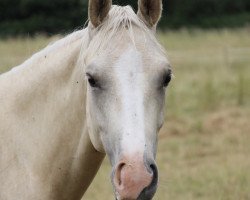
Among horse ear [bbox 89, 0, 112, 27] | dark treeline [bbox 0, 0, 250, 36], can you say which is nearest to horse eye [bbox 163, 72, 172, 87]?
horse ear [bbox 89, 0, 112, 27]

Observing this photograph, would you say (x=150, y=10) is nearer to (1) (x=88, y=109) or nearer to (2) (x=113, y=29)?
(2) (x=113, y=29)

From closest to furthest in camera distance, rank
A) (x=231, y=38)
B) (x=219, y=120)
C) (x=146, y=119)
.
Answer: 1. (x=146, y=119)
2. (x=219, y=120)
3. (x=231, y=38)

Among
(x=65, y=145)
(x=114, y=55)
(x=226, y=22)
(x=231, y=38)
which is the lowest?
(x=226, y=22)

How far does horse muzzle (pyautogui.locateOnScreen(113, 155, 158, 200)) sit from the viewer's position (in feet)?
9.48

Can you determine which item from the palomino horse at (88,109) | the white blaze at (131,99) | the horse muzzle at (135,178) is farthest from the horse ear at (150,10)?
the horse muzzle at (135,178)

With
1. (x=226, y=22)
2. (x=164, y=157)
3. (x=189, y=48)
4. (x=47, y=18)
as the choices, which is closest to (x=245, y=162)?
(x=164, y=157)

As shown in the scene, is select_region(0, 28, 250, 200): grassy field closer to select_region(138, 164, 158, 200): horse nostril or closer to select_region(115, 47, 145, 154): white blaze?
select_region(115, 47, 145, 154): white blaze

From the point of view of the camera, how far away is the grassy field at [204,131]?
280 inches

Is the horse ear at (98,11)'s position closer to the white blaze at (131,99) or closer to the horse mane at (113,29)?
the horse mane at (113,29)

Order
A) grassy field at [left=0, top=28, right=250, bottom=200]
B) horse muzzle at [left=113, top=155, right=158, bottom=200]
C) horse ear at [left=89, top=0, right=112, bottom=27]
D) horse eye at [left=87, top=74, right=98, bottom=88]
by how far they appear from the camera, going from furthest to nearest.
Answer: grassy field at [left=0, top=28, right=250, bottom=200], horse ear at [left=89, top=0, right=112, bottom=27], horse eye at [left=87, top=74, right=98, bottom=88], horse muzzle at [left=113, top=155, right=158, bottom=200]

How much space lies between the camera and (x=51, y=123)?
3672mm

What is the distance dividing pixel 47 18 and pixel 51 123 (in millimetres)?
19327

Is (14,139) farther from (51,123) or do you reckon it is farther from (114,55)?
(114,55)

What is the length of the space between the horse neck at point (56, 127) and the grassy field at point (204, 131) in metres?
0.83
